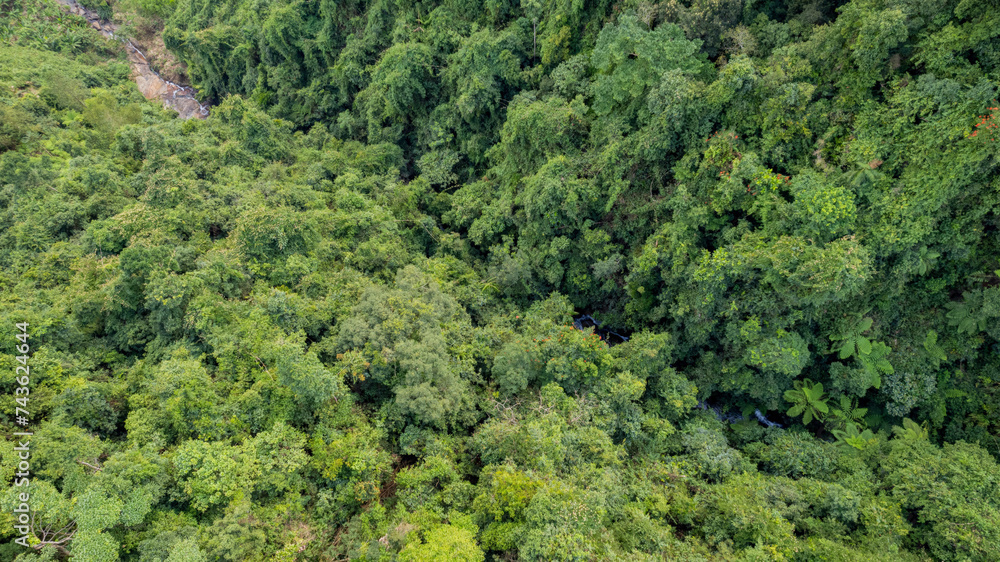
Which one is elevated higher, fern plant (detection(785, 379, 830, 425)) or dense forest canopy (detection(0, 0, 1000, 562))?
dense forest canopy (detection(0, 0, 1000, 562))

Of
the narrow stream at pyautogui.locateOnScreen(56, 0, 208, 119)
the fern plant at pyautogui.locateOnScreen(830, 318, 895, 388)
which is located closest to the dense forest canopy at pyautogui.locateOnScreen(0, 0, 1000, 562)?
the fern plant at pyautogui.locateOnScreen(830, 318, 895, 388)

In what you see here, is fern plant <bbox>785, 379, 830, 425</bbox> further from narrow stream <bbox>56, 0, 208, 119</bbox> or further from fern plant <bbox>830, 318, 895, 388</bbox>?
narrow stream <bbox>56, 0, 208, 119</bbox>

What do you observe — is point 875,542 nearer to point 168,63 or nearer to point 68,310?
point 68,310

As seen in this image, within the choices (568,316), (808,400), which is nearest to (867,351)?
(808,400)

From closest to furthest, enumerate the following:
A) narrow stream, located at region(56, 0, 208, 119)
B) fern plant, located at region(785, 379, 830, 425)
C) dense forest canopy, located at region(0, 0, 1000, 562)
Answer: dense forest canopy, located at region(0, 0, 1000, 562) < fern plant, located at region(785, 379, 830, 425) < narrow stream, located at region(56, 0, 208, 119)

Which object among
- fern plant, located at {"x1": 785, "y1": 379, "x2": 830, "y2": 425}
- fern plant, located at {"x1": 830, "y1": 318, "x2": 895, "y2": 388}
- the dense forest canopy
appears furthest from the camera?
fern plant, located at {"x1": 785, "y1": 379, "x2": 830, "y2": 425}

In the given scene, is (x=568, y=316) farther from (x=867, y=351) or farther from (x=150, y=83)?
(x=150, y=83)

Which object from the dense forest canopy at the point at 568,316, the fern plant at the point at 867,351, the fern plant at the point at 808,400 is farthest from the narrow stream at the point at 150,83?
the fern plant at the point at 867,351
